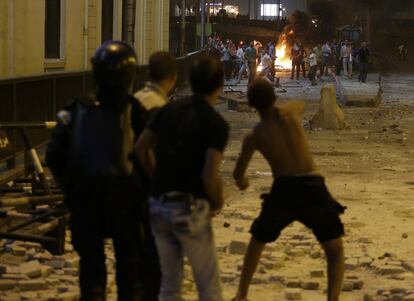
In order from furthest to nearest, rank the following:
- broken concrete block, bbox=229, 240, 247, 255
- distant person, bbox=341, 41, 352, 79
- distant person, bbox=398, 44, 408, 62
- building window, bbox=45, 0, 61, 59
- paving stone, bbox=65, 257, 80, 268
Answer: distant person, bbox=398, 44, 408, 62 < distant person, bbox=341, 41, 352, 79 < building window, bbox=45, 0, 61, 59 < broken concrete block, bbox=229, 240, 247, 255 < paving stone, bbox=65, 257, 80, 268

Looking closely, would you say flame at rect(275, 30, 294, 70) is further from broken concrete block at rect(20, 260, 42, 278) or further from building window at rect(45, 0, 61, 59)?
broken concrete block at rect(20, 260, 42, 278)

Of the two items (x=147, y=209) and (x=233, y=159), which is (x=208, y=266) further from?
(x=233, y=159)

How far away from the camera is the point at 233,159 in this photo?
15.4m

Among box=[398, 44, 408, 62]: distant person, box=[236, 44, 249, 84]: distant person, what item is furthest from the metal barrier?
box=[398, 44, 408, 62]: distant person

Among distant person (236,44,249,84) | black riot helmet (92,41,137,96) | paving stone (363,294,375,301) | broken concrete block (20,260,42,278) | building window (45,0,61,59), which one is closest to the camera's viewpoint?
black riot helmet (92,41,137,96)

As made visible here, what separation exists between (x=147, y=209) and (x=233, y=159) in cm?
1011

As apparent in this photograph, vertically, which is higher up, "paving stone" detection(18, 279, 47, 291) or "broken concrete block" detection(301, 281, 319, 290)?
"paving stone" detection(18, 279, 47, 291)

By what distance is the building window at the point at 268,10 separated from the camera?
95125mm

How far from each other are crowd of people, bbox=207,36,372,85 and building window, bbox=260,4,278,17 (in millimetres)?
44588

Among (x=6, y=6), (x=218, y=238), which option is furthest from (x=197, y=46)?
(x=218, y=238)

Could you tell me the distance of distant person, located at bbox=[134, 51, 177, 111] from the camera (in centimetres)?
569

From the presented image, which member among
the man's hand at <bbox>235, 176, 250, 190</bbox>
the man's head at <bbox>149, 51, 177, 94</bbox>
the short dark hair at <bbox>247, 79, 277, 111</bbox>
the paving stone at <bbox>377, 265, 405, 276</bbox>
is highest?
the man's head at <bbox>149, 51, 177, 94</bbox>

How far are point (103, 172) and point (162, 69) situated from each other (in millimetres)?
978

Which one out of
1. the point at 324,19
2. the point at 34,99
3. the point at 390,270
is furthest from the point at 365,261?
the point at 324,19
